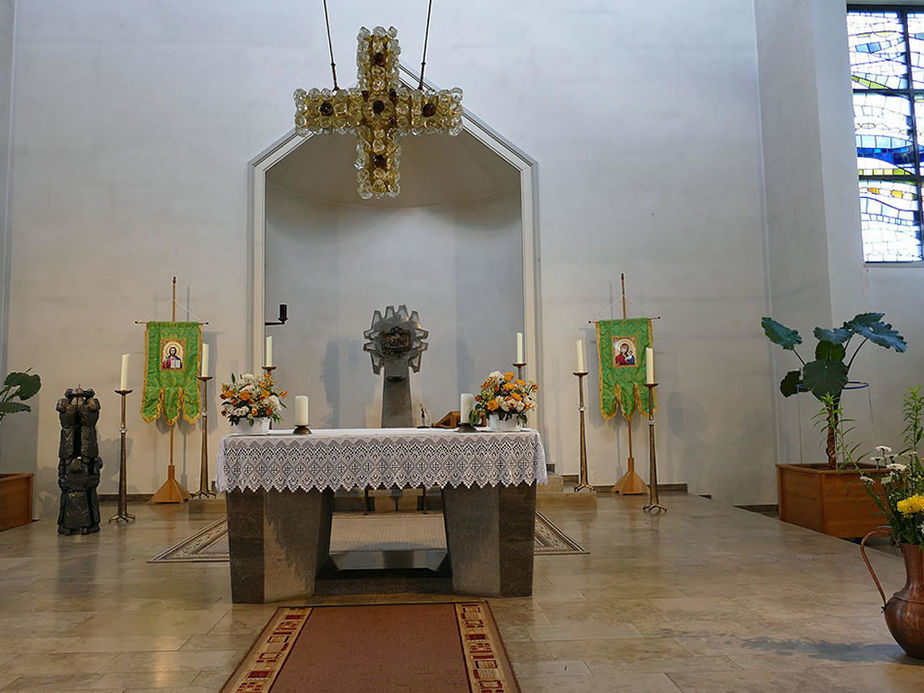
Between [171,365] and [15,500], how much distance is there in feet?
6.56

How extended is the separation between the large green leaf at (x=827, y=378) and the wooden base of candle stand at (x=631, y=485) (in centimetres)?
248

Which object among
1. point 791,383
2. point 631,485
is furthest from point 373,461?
point 631,485

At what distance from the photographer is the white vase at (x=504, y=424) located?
4.25 meters

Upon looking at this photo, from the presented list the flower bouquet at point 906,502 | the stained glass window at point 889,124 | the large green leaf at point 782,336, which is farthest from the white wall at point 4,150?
the stained glass window at point 889,124

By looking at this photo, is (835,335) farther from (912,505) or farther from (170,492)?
(170,492)

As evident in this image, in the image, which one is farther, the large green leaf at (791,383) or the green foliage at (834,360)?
the large green leaf at (791,383)

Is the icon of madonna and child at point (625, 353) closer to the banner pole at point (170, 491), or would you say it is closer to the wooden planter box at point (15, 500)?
the banner pole at point (170, 491)

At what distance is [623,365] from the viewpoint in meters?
8.55

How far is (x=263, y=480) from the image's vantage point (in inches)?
156

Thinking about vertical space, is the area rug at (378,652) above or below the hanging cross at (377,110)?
below

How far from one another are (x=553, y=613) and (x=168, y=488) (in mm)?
5613

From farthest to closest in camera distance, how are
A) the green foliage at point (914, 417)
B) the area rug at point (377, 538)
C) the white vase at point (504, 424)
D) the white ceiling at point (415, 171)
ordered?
the white ceiling at point (415, 171) < the area rug at point (377, 538) < the white vase at point (504, 424) < the green foliage at point (914, 417)

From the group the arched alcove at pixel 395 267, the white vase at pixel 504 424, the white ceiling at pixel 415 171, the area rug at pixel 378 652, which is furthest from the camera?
the arched alcove at pixel 395 267

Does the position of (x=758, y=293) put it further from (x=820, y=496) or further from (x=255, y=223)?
(x=255, y=223)
